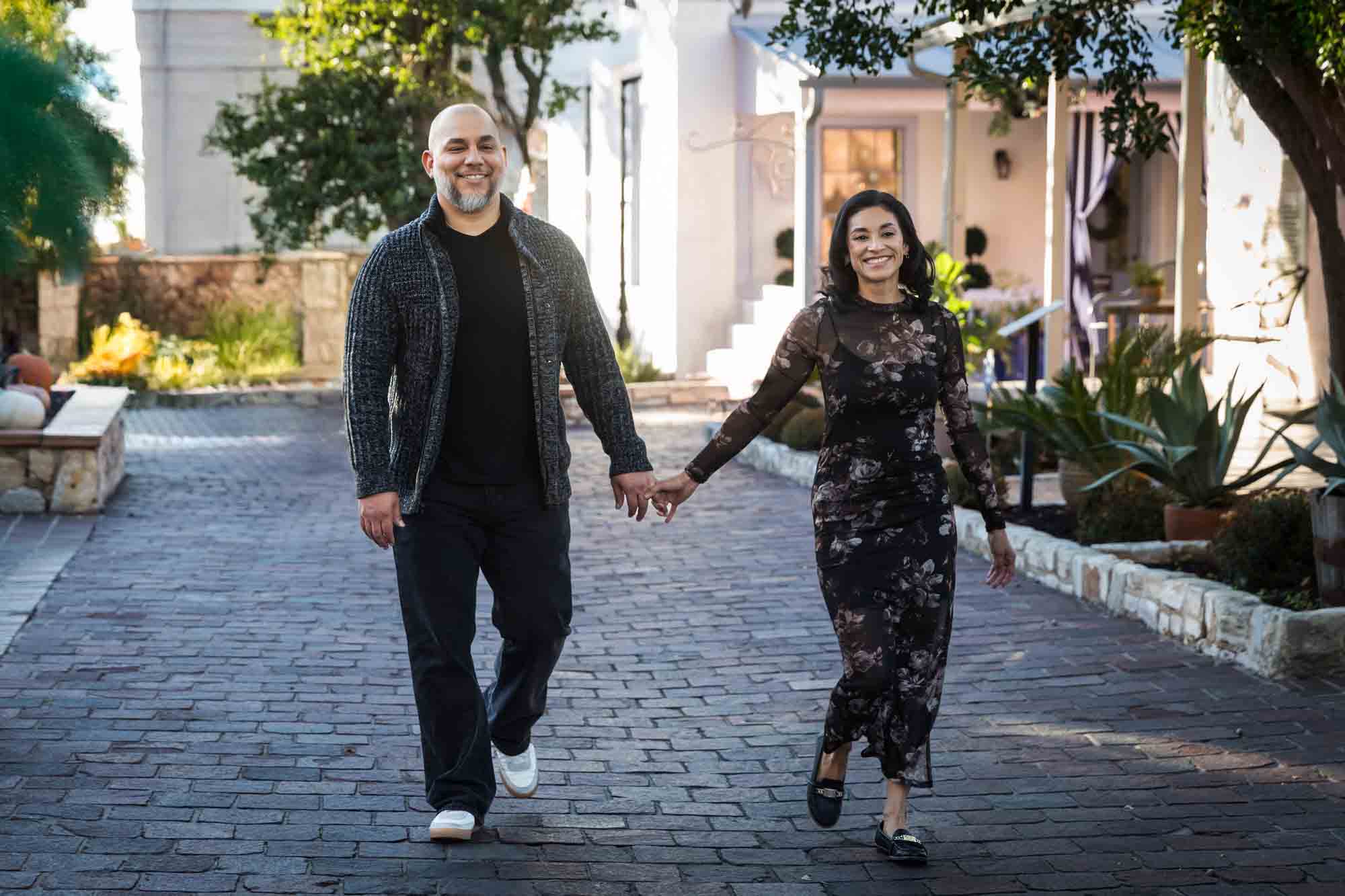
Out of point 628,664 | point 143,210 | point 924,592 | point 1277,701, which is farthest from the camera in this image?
point 143,210

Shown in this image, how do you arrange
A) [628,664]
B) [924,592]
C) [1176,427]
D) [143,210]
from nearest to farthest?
[924,592]
[628,664]
[1176,427]
[143,210]

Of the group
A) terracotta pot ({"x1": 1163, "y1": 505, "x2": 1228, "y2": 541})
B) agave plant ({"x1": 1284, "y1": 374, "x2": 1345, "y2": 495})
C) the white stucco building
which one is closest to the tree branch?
agave plant ({"x1": 1284, "y1": 374, "x2": 1345, "y2": 495})

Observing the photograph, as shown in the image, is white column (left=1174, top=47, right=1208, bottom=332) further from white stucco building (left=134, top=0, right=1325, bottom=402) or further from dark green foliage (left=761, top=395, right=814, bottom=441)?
white stucco building (left=134, top=0, right=1325, bottom=402)

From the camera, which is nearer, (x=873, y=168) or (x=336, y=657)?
(x=336, y=657)

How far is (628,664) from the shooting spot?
7.52 m

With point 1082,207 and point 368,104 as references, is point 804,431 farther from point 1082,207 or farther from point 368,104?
point 1082,207

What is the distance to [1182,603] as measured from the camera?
7555mm

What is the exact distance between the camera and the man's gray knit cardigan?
491 centimetres

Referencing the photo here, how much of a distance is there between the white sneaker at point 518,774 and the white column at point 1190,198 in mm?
7925

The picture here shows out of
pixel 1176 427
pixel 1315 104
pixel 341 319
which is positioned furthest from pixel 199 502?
pixel 341 319

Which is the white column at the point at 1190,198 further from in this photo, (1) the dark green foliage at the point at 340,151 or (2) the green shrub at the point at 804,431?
(1) the dark green foliage at the point at 340,151

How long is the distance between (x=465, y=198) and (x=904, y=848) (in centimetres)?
206

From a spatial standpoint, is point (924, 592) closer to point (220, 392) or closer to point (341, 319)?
point (220, 392)

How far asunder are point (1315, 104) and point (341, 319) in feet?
52.0
